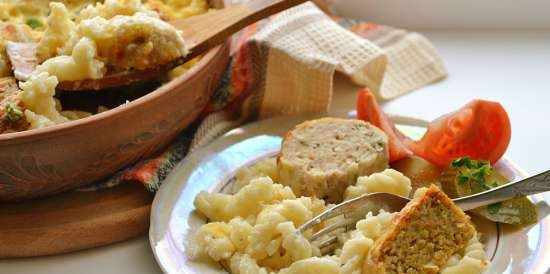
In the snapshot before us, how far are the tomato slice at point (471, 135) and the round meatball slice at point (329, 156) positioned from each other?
12 cm

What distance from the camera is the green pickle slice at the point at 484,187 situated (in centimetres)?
149

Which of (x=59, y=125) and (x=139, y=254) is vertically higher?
(x=59, y=125)

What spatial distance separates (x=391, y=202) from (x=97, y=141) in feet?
1.80

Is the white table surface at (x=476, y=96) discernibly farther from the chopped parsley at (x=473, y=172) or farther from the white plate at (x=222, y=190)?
the chopped parsley at (x=473, y=172)

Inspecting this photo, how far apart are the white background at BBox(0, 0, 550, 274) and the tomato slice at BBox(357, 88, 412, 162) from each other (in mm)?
204

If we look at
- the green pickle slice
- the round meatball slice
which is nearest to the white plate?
the green pickle slice

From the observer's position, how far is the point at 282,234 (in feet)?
4.54

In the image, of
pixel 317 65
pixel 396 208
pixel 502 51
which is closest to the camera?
pixel 396 208

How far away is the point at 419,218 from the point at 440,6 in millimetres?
1077

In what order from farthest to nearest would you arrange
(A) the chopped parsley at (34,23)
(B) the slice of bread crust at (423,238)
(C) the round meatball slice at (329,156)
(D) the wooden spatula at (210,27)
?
(A) the chopped parsley at (34,23) < (D) the wooden spatula at (210,27) < (C) the round meatball slice at (329,156) < (B) the slice of bread crust at (423,238)

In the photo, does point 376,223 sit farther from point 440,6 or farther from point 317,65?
point 440,6

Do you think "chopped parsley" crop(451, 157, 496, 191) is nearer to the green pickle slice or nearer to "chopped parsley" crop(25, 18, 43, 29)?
the green pickle slice

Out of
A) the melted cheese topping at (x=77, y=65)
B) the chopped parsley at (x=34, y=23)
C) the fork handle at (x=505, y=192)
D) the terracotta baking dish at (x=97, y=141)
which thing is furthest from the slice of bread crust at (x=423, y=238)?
the chopped parsley at (x=34, y=23)

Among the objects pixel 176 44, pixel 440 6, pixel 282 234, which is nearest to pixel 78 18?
pixel 176 44
